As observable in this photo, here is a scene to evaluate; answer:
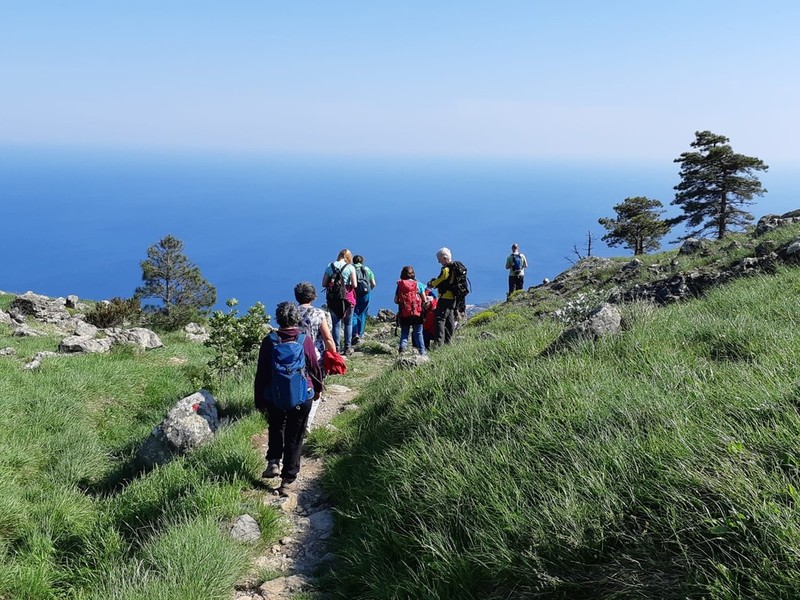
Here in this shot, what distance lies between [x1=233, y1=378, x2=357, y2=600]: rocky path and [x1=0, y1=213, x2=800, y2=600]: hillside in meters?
0.12

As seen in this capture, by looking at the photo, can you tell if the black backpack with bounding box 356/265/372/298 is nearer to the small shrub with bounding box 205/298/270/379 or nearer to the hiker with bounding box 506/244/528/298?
the small shrub with bounding box 205/298/270/379

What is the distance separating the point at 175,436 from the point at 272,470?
1.64 m

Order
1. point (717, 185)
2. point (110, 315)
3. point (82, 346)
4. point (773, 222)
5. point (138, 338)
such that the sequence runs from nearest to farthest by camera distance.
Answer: point (82, 346)
point (138, 338)
point (773, 222)
point (110, 315)
point (717, 185)

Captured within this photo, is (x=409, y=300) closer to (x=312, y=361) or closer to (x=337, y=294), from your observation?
(x=337, y=294)

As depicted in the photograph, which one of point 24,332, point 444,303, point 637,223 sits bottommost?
point 24,332

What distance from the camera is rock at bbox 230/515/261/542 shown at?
16.3 feet

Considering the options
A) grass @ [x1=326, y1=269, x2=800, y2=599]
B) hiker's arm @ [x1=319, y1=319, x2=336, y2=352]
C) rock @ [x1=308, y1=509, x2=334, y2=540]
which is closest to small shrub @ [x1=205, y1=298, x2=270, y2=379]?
hiker's arm @ [x1=319, y1=319, x2=336, y2=352]

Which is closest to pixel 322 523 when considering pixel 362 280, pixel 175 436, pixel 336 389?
pixel 175 436

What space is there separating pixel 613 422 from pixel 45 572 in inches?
206

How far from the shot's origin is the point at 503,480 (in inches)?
156

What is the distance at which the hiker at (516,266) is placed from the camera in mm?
24375

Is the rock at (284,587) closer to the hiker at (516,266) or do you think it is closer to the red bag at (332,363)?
the red bag at (332,363)

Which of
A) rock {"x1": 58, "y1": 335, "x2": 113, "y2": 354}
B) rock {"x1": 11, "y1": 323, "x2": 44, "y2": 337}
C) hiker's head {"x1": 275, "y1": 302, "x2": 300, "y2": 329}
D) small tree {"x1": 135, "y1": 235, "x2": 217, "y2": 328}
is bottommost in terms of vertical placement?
small tree {"x1": 135, "y1": 235, "x2": 217, "y2": 328}

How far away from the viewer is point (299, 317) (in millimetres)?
6309
